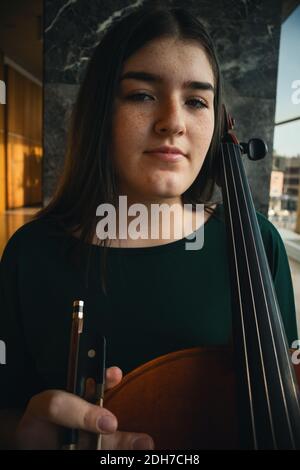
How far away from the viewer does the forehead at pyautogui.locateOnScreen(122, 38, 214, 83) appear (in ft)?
1.57

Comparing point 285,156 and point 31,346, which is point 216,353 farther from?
point 285,156

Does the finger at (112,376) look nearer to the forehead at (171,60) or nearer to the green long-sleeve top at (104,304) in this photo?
the green long-sleeve top at (104,304)

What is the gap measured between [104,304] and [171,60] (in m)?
0.35

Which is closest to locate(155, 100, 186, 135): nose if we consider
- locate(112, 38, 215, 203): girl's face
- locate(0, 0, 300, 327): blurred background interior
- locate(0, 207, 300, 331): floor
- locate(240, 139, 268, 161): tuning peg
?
locate(112, 38, 215, 203): girl's face

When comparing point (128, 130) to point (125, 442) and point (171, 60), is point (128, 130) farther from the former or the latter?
point (125, 442)

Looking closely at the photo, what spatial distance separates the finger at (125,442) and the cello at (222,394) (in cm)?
5

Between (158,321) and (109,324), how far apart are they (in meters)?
0.07

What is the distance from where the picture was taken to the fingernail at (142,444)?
34cm

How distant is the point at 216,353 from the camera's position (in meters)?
0.43

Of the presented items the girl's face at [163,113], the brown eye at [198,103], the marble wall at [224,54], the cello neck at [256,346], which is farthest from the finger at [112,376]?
the marble wall at [224,54]

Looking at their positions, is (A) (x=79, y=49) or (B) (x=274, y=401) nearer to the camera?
(B) (x=274, y=401)

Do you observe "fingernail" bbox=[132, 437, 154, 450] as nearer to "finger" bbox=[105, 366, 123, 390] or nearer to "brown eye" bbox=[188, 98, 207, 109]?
"finger" bbox=[105, 366, 123, 390]

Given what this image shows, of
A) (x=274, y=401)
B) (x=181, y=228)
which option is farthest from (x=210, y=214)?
(x=274, y=401)

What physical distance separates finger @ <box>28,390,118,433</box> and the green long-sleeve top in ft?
0.60
